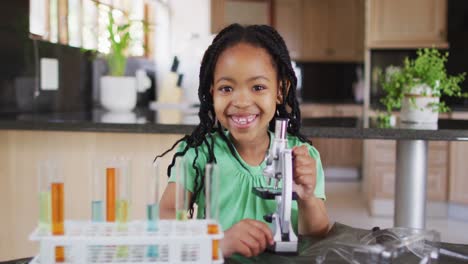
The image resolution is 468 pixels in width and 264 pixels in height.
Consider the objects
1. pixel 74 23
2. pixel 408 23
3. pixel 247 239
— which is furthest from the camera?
pixel 408 23

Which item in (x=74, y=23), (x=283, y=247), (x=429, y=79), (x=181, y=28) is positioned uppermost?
(x=181, y=28)

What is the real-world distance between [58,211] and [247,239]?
0.28 meters

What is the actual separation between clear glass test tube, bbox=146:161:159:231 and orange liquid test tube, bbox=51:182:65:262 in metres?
0.10

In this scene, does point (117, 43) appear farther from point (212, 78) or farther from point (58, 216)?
point (58, 216)

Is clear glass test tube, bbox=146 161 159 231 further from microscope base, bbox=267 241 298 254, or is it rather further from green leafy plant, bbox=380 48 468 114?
green leafy plant, bbox=380 48 468 114

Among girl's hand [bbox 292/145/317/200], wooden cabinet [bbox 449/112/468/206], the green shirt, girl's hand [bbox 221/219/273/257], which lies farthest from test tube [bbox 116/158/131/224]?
wooden cabinet [bbox 449/112/468/206]

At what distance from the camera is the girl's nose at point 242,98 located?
3.14 ft

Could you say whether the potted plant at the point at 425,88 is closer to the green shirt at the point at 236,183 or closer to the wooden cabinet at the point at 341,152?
the green shirt at the point at 236,183

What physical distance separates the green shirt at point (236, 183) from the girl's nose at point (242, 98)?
0.62 feet

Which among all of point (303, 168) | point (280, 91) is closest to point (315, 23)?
point (280, 91)

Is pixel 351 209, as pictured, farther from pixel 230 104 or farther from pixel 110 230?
pixel 110 230

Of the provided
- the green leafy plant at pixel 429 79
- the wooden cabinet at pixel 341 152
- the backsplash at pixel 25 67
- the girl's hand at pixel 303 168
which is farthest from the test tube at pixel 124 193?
the wooden cabinet at pixel 341 152

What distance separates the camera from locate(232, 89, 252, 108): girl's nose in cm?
96

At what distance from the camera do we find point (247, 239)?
792mm
